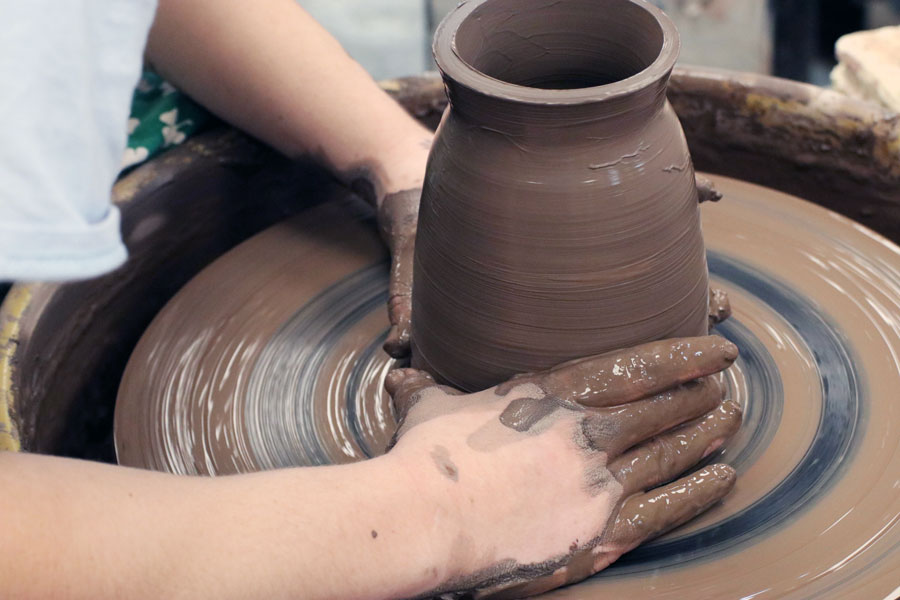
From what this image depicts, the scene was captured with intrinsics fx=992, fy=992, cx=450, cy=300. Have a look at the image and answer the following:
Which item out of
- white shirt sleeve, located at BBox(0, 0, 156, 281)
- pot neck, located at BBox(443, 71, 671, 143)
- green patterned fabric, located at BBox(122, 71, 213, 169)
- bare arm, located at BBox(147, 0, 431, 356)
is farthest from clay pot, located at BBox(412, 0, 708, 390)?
green patterned fabric, located at BBox(122, 71, 213, 169)

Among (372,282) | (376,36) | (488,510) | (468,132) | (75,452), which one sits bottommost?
(376,36)

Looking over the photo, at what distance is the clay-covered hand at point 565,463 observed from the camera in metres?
0.92

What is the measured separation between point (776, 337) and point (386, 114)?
0.63m

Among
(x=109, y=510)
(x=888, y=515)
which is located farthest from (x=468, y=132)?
(x=888, y=515)

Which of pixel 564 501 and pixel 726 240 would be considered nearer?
pixel 564 501

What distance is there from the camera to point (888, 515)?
3.30 ft

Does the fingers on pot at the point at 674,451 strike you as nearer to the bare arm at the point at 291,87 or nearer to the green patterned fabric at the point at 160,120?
the bare arm at the point at 291,87

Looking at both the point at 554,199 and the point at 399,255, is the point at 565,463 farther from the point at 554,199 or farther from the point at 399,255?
the point at 399,255

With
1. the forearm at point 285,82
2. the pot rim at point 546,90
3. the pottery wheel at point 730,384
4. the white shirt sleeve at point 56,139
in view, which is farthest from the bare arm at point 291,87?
the white shirt sleeve at point 56,139

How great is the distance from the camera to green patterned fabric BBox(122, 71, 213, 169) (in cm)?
150

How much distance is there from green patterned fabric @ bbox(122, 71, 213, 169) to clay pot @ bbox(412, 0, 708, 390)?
64 centimetres

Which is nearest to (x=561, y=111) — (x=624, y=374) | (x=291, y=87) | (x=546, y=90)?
(x=546, y=90)

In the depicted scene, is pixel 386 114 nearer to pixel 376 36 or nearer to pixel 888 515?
pixel 888 515

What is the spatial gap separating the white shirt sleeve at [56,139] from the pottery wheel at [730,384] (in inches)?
19.2
